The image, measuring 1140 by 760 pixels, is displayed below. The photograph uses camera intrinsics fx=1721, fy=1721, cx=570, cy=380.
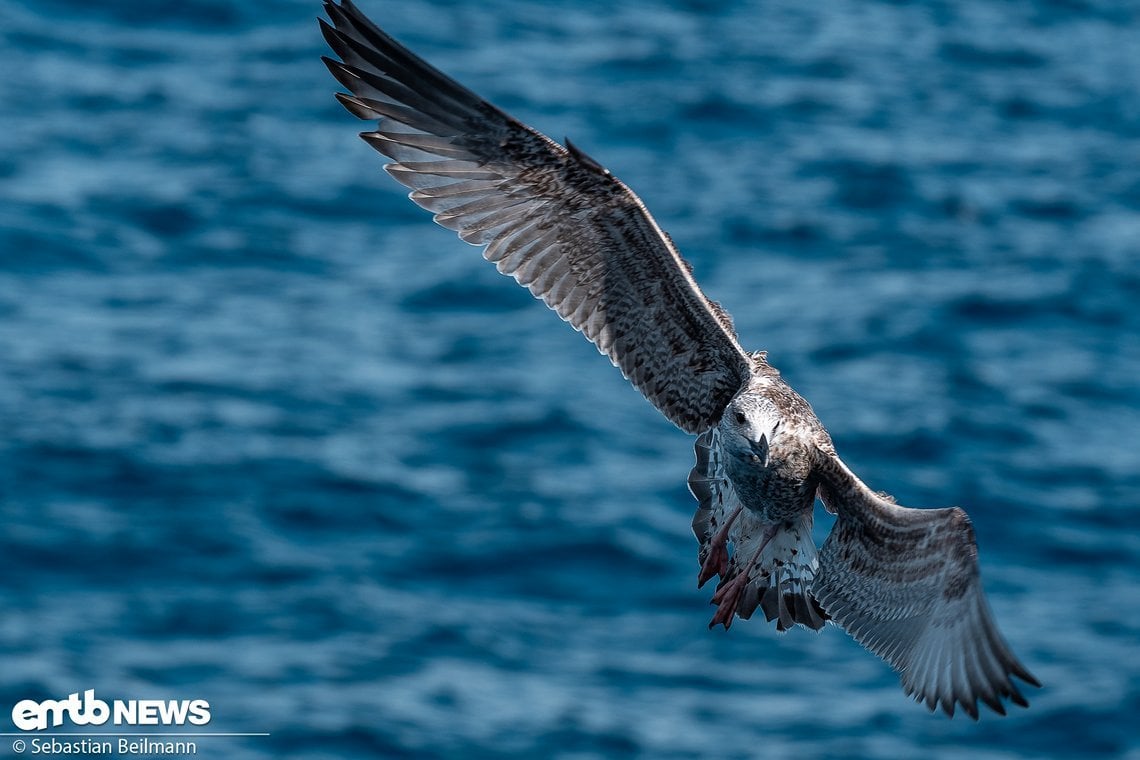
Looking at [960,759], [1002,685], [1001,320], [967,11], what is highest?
[967,11]

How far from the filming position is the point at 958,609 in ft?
24.9

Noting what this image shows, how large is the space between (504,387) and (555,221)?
1468 centimetres

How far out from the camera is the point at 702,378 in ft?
27.3

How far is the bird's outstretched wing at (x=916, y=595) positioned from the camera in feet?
24.4

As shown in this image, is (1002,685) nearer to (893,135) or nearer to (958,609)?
(958,609)

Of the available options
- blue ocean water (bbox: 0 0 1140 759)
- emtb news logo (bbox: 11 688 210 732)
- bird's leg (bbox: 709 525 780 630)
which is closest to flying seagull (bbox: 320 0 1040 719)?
bird's leg (bbox: 709 525 780 630)

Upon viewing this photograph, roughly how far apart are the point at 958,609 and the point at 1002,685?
1.34 ft

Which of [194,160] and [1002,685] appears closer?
[1002,685]

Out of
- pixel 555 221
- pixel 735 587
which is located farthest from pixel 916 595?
pixel 555 221

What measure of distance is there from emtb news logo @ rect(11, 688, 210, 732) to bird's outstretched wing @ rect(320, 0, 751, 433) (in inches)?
455

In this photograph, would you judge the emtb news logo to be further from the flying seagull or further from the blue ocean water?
the flying seagull

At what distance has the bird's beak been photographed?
746 cm

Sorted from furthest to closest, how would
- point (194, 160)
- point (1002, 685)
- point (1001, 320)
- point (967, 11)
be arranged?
point (967, 11), point (194, 160), point (1001, 320), point (1002, 685)

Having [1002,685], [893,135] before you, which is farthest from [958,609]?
[893,135]
